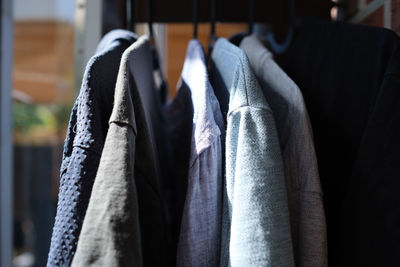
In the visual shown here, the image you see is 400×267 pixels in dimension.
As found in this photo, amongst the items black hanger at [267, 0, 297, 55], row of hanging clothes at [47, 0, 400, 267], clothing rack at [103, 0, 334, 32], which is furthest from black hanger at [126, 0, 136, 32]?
black hanger at [267, 0, 297, 55]

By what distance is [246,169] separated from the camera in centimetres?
34

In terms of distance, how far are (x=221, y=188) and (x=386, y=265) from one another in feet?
0.58

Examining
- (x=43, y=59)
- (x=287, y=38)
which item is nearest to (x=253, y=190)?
(x=287, y=38)

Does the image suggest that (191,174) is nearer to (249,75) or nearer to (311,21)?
(249,75)

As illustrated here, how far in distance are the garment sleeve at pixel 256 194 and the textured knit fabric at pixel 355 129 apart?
0.09 meters

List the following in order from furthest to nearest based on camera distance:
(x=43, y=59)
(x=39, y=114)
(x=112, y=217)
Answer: (x=43, y=59) < (x=39, y=114) < (x=112, y=217)

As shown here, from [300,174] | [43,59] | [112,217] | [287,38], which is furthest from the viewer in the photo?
[43,59]

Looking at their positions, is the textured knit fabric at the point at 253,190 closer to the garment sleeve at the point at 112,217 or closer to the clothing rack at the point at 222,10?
the garment sleeve at the point at 112,217

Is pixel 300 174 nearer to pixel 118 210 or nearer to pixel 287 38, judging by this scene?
pixel 118 210

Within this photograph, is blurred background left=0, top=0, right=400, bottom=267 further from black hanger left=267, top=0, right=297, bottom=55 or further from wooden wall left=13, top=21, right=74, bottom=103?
black hanger left=267, top=0, right=297, bottom=55

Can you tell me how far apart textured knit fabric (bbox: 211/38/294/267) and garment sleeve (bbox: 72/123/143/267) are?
10cm

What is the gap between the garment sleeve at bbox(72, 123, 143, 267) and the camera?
29 cm

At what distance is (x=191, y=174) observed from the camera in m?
0.38

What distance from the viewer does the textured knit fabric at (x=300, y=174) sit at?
0.38m
